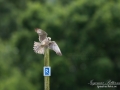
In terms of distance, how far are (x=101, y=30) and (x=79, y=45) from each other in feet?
2.08

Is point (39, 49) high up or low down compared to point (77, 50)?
down

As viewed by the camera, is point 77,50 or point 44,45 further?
point 77,50

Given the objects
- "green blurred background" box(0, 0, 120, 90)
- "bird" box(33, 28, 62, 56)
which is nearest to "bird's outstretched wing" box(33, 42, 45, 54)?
"bird" box(33, 28, 62, 56)

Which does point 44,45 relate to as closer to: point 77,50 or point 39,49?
point 39,49

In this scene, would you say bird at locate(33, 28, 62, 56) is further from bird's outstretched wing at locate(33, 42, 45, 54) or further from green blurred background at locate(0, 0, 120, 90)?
green blurred background at locate(0, 0, 120, 90)

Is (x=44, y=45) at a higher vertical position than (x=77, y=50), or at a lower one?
lower

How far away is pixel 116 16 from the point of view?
31.8 ft

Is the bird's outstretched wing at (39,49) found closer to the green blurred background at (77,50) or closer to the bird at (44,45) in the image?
the bird at (44,45)

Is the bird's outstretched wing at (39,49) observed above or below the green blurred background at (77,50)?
below

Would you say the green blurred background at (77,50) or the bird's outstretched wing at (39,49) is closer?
the bird's outstretched wing at (39,49)

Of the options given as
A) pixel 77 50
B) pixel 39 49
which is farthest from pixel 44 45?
pixel 77 50

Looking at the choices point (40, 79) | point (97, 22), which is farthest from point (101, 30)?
point (40, 79)

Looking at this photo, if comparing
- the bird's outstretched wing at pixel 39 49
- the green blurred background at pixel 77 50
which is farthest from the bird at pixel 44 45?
the green blurred background at pixel 77 50

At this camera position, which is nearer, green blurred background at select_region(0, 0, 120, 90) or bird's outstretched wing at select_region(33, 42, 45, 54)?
bird's outstretched wing at select_region(33, 42, 45, 54)
